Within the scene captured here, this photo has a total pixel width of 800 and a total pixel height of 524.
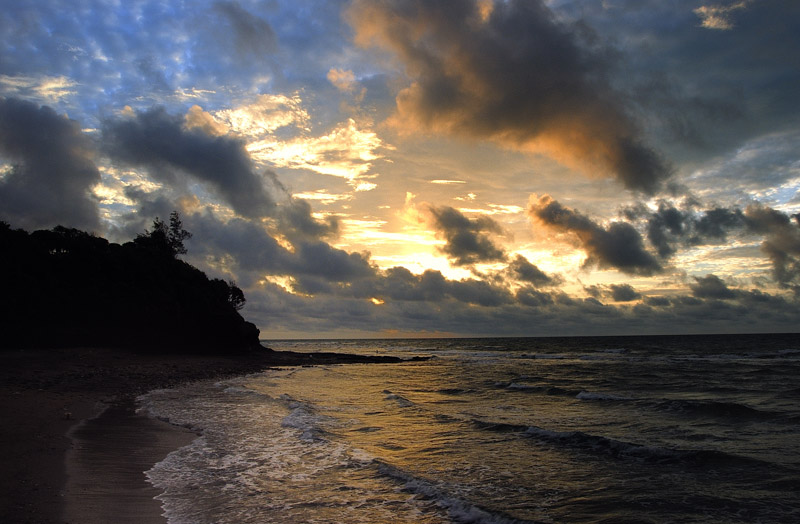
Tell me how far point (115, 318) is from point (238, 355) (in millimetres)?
14708

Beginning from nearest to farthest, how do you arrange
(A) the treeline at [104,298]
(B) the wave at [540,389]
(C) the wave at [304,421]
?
(C) the wave at [304,421]
(B) the wave at [540,389]
(A) the treeline at [104,298]

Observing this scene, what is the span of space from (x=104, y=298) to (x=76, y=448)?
47068mm

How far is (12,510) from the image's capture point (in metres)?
6.86

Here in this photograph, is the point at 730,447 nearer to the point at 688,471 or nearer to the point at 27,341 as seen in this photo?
the point at 688,471

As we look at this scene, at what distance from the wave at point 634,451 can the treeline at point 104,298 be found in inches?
1852

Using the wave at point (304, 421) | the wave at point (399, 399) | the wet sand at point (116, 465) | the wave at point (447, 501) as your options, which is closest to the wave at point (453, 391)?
the wave at point (399, 399)

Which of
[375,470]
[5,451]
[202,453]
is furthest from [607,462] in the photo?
[5,451]

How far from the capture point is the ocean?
28.2 ft

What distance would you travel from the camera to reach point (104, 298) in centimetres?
5144

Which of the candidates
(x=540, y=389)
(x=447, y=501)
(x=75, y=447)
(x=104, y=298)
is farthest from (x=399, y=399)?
(x=104, y=298)

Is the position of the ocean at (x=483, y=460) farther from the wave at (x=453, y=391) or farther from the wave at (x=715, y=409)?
the wave at (x=453, y=391)

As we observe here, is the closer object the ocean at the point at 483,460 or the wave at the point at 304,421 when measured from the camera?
the ocean at the point at 483,460

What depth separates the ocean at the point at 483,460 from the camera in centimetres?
859

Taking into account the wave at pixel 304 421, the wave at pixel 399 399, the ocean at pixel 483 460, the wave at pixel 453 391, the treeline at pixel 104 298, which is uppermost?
the treeline at pixel 104 298
